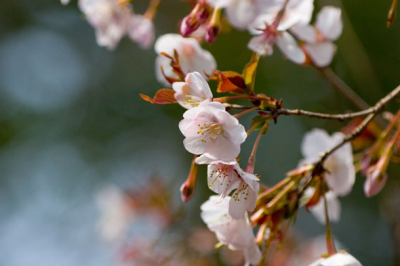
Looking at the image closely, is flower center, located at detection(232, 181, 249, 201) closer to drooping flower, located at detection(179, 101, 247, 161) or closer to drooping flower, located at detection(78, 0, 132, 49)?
drooping flower, located at detection(179, 101, 247, 161)

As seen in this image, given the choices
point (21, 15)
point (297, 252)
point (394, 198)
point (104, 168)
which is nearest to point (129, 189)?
point (297, 252)

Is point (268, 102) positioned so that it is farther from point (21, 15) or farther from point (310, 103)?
point (21, 15)

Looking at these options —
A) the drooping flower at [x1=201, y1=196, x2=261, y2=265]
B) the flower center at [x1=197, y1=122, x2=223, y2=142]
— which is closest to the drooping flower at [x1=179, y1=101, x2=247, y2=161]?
the flower center at [x1=197, y1=122, x2=223, y2=142]

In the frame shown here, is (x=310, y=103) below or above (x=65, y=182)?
above

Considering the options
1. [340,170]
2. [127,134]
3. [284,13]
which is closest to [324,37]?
[284,13]

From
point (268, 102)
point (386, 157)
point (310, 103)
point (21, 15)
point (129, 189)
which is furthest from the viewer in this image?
point (21, 15)

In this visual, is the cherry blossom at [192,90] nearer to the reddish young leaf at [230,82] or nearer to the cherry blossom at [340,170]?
the reddish young leaf at [230,82]

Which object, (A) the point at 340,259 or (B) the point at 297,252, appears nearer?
(A) the point at 340,259
